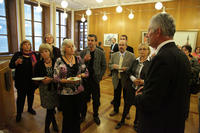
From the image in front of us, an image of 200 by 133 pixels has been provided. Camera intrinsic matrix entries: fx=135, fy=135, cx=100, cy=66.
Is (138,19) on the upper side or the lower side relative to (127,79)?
upper

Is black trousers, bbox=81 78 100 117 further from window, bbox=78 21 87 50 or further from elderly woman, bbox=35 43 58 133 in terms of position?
window, bbox=78 21 87 50

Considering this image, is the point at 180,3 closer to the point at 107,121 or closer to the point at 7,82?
the point at 107,121

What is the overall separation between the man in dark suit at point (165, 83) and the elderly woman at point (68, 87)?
1.06 meters

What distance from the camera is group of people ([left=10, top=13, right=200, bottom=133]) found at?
0.97 m

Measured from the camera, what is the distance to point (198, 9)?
5727 mm

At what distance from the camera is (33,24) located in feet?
21.4

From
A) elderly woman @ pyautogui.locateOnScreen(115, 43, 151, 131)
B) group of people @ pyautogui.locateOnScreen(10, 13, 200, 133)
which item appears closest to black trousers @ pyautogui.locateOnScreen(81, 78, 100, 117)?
group of people @ pyautogui.locateOnScreen(10, 13, 200, 133)

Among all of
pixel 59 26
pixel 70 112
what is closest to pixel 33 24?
pixel 59 26

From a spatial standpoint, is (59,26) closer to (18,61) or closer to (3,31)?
(3,31)

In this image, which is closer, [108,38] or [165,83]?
[165,83]

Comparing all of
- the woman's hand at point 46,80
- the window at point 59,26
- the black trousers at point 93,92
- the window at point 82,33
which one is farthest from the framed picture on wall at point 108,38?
the woman's hand at point 46,80

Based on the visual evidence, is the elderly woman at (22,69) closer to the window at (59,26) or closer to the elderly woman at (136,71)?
the elderly woman at (136,71)

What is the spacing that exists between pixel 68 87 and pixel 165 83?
1317 mm

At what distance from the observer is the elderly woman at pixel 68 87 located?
74.0 inches
